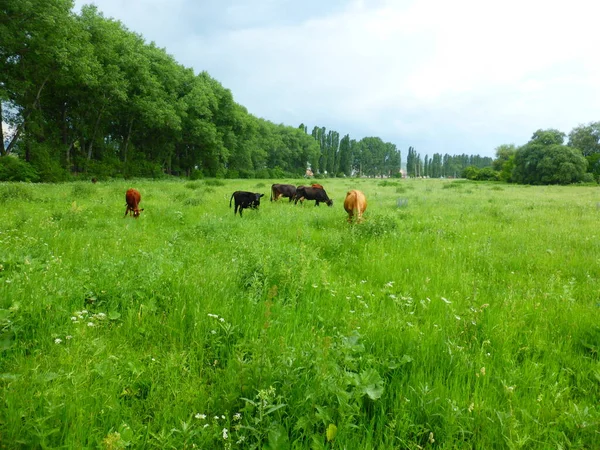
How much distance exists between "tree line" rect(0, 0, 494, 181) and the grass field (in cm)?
2535

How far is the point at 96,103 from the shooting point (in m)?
31.7

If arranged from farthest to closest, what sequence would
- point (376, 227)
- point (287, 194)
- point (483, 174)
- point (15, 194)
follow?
point (483, 174)
point (287, 194)
point (15, 194)
point (376, 227)

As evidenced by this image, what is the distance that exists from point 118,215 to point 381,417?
35.4ft

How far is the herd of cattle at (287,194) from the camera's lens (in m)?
10.3

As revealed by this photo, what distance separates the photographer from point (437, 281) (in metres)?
4.86

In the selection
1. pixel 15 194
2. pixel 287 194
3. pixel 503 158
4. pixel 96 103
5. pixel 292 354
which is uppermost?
pixel 503 158

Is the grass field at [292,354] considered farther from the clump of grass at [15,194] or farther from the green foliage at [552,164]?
the green foliage at [552,164]

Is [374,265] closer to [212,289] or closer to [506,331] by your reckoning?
[506,331]

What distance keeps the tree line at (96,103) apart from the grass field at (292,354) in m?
25.4

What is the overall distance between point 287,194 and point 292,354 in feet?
53.0

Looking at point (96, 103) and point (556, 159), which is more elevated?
point (96, 103)

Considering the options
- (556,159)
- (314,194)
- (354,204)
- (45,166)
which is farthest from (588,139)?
(45,166)

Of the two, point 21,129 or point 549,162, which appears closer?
point 21,129

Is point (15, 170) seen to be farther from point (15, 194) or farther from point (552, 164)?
point (552, 164)
